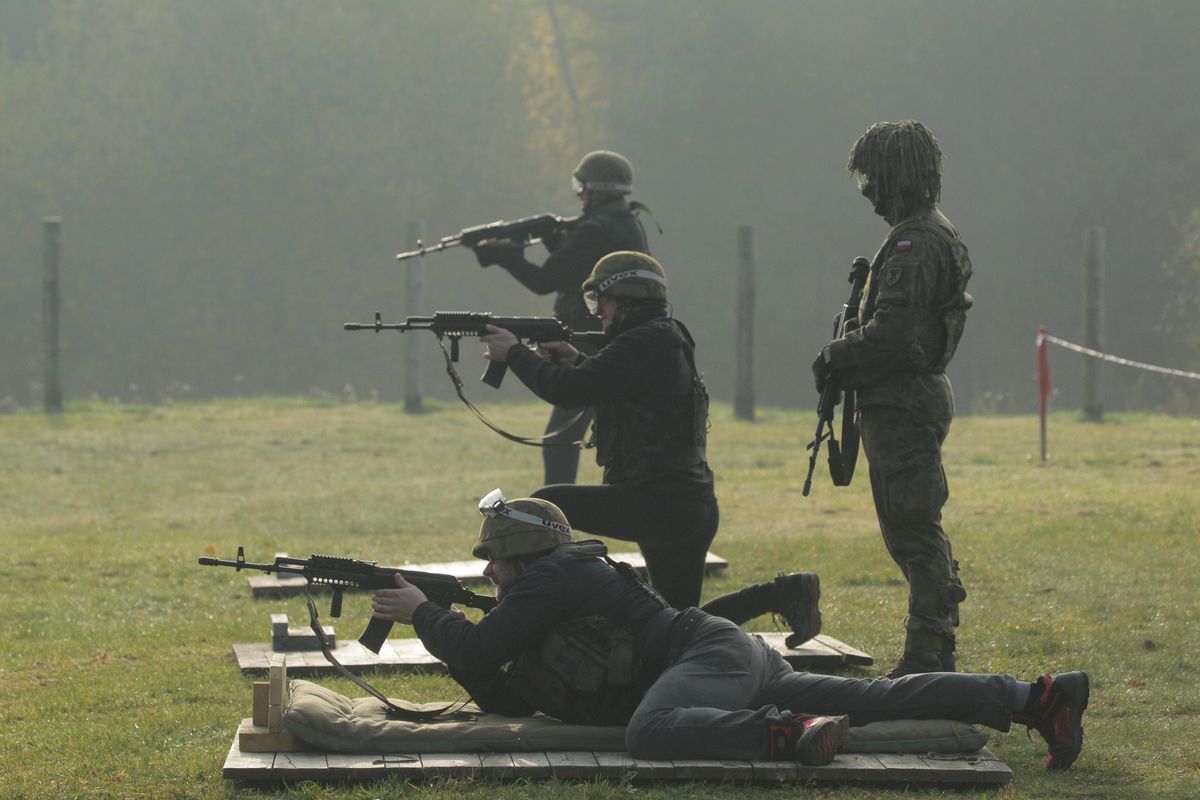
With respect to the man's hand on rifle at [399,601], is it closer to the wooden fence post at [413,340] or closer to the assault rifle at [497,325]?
the assault rifle at [497,325]

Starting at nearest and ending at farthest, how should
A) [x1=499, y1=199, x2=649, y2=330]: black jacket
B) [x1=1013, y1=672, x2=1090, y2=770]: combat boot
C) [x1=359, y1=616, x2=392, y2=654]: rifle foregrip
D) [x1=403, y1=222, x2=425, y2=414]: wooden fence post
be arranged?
[x1=1013, y1=672, x2=1090, y2=770]: combat boot
[x1=359, y1=616, x2=392, y2=654]: rifle foregrip
[x1=499, y1=199, x2=649, y2=330]: black jacket
[x1=403, y1=222, x2=425, y2=414]: wooden fence post

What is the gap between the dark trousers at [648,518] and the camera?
668cm

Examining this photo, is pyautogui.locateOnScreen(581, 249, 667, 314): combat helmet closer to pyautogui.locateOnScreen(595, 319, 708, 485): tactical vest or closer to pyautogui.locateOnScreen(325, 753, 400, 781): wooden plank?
pyautogui.locateOnScreen(595, 319, 708, 485): tactical vest

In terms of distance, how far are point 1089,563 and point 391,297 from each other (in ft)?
115

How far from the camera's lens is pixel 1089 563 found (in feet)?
32.2

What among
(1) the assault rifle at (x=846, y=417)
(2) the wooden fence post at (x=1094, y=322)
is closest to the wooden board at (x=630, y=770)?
(1) the assault rifle at (x=846, y=417)

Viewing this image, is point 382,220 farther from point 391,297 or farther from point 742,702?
point 742,702

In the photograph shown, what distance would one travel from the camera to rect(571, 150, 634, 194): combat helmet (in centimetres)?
948

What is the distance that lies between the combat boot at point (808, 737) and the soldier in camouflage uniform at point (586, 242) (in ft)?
14.0

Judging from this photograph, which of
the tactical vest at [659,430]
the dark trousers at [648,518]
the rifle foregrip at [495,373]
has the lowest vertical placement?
the dark trousers at [648,518]

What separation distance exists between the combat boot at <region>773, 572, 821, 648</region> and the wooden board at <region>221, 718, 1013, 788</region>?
4.77ft

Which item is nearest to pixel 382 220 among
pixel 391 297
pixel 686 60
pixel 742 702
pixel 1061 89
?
pixel 391 297

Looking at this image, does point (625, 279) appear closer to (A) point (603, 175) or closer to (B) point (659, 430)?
(B) point (659, 430)

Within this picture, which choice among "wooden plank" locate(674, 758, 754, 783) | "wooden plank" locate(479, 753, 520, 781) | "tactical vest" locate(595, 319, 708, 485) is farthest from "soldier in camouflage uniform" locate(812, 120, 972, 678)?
"wooden plank" locate(479, 753, 520, 781)
